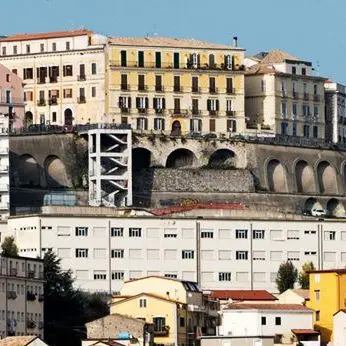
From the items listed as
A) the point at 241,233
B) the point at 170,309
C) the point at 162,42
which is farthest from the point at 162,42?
the point at 170,309

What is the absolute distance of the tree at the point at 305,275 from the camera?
148000mm

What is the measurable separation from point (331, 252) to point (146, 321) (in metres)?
28.3

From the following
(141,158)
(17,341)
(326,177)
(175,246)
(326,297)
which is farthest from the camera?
(326,177)

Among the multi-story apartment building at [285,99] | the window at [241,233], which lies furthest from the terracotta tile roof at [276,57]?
the window at [241,233]

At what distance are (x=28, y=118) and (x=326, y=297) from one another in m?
46.6

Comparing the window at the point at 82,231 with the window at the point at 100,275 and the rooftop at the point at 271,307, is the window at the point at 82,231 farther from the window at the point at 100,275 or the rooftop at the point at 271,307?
the rooftop at the point at 271,307

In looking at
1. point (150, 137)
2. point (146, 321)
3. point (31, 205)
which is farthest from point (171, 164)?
point (146, 321)

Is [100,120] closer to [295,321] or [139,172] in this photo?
[139,172]

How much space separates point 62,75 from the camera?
171 metres

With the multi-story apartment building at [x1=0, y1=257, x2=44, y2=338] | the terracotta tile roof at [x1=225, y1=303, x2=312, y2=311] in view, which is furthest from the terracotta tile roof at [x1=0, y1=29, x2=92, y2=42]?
the terracotta tile roof at [x1=225, y1=303, x2=312, y2=311]

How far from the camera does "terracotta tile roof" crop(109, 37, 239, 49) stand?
171125 millimetres

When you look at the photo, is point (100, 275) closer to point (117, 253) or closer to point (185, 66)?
point (117, 253)

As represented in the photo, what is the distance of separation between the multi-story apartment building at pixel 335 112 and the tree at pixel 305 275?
30.3 m

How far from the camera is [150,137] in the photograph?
554ft
